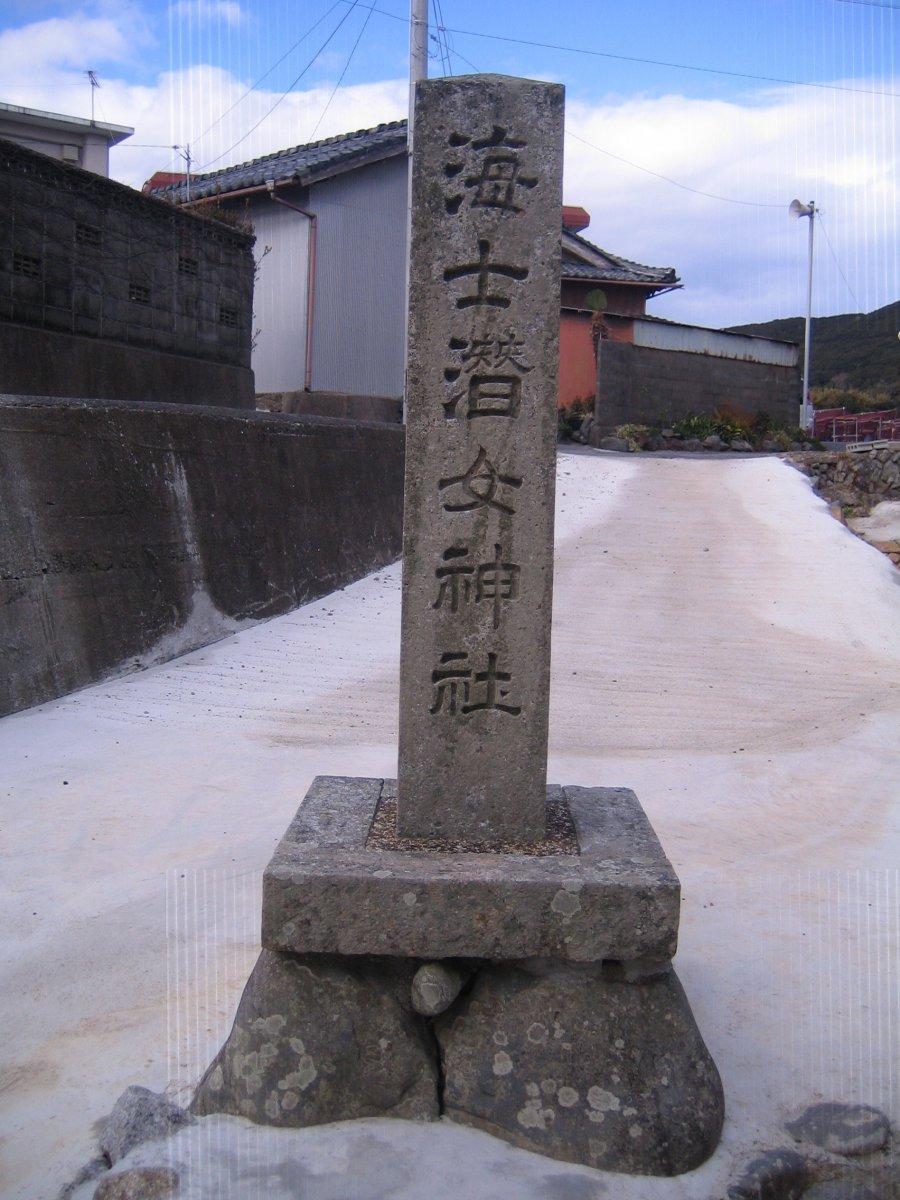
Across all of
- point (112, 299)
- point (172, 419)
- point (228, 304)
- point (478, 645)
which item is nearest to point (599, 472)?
point (228, 304)

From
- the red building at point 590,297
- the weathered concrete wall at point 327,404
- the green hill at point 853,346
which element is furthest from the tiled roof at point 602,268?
the green hill at point 853,346

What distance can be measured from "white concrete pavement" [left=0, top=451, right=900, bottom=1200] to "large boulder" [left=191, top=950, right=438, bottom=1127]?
0.06 m

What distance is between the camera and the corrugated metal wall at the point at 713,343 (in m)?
21.2

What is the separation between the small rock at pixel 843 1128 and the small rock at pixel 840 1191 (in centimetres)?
10

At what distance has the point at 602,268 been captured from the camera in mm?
22812

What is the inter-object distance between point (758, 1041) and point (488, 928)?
1076mm

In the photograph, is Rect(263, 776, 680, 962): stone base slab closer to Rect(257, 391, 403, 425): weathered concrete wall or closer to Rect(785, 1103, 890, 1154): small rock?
Rect(785, 1103, 890, 1154): small rock

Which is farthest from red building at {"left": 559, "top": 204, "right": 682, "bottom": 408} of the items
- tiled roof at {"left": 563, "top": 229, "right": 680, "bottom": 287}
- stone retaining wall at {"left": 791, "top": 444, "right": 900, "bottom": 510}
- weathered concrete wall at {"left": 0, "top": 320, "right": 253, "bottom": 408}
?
weathered concrete wall at {"left": 0, "top": 320, "right": 253, "bottom": 408}

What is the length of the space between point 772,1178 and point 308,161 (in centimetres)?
1673

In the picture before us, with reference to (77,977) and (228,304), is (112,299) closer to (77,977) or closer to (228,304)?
(228,304)

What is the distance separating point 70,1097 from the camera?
2.69m

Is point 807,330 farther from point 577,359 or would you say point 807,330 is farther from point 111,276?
point 111,276

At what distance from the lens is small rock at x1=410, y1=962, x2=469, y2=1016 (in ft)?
8.31

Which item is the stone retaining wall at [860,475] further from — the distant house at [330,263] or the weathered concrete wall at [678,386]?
the distant house at [330,263]
